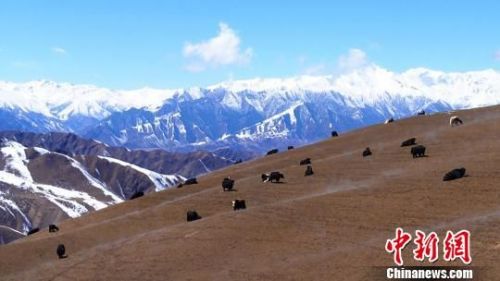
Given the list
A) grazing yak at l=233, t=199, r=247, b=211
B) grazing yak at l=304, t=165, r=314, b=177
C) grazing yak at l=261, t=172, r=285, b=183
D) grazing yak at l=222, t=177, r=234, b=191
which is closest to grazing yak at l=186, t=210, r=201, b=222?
grazing yak at l=233, t=199, r=247, b=211

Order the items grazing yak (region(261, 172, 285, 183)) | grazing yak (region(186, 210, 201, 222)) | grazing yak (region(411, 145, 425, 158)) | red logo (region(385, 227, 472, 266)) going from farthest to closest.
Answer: grazing yak (region(411, 145, 425, 158)) < grazing yak (region(261, 172, 285, 183)) < grazing yak (region(186, 210, 201, 222)) < red logo (region(385, 227, 472, 266))

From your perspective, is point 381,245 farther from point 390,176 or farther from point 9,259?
point 9,259

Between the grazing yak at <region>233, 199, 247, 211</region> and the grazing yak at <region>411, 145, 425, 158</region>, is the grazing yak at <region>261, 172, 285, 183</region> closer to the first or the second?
the grazing yak at <region>233, 199, 247, 211</region>

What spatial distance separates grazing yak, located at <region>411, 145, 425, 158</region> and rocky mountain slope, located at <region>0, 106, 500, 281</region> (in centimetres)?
82

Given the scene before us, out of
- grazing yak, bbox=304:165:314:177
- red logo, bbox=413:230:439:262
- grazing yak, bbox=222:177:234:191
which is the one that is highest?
grazing yak, bbox=304:165:314:177

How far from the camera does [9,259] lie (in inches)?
2068

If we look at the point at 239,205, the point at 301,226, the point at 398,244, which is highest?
the point at 239,205

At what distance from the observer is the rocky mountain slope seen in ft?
126

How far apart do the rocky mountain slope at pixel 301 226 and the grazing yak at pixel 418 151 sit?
0.82m

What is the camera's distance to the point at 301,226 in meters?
47.5

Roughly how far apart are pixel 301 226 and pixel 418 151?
90.1 ft

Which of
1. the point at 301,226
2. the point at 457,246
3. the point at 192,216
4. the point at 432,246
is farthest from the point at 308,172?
the point at 457,246

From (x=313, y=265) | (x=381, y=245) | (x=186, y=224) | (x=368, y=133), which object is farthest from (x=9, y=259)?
(x=368, y=133)

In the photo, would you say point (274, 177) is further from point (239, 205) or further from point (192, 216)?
point (192, 216)
